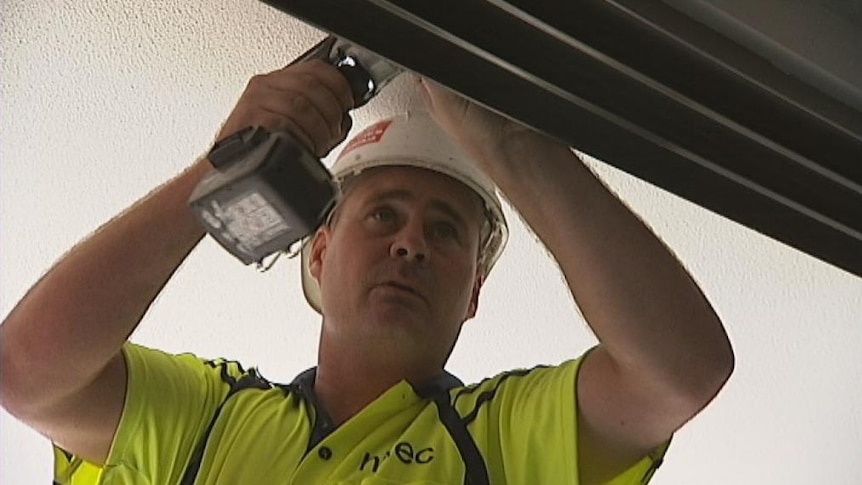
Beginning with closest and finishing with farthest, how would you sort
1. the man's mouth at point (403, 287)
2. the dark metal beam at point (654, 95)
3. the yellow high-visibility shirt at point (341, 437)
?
the dark metal beam at point (654, 95) → the yellow high-visibility shirt at point (341, 437) → the man's mouth at point (403, 287)

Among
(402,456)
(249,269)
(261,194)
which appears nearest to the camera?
(261,194)

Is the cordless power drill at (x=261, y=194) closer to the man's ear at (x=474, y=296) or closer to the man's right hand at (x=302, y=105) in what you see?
the man's right hand at (x=302, y=105)

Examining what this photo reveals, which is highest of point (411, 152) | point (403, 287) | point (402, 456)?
point (411, 152)

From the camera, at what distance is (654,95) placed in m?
0.76

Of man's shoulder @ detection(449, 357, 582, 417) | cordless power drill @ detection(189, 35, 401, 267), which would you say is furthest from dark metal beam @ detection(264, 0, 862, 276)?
man's shoulder @ detection(449, 357, 582, 417)

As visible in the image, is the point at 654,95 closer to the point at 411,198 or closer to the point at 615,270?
the point at 615,270

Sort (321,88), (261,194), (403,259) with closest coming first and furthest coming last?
1. (261,194)
2. (321,88)
3. (403,259)

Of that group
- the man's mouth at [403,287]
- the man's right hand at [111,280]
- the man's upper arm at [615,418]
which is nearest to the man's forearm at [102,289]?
the man's right hand at [111,280]

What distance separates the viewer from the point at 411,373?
103 cm

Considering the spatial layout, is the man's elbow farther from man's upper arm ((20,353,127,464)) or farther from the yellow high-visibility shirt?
man's upper arm ((20,353,127,464))

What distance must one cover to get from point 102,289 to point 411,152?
31cm

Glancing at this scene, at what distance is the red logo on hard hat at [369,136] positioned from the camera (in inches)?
A: 41.7

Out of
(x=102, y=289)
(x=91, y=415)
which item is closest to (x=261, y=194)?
(x=102, y=289)

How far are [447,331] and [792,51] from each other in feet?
1.24
